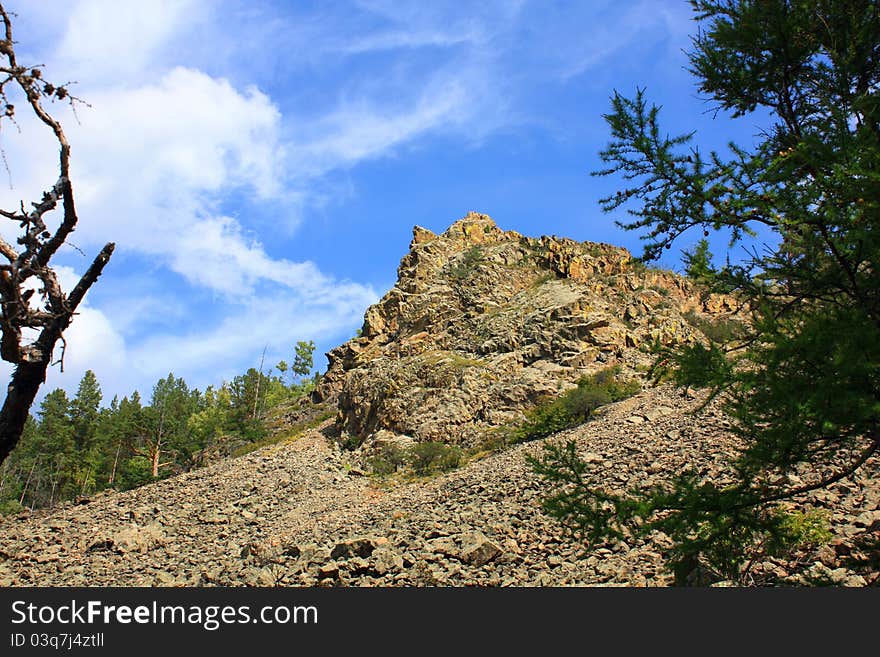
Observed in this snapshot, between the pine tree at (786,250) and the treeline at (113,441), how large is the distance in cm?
3862

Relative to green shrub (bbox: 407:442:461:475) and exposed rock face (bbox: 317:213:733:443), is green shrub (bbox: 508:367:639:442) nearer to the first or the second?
exposed rock face (bbox: 317:213:733:443)

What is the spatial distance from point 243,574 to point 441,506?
5.84 m

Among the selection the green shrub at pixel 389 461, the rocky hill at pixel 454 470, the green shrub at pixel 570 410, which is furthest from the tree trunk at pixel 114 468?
the green shrub at pixel 570 410

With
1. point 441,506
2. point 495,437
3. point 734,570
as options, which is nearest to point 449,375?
point 495,437

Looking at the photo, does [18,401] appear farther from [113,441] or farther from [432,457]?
[113,441]

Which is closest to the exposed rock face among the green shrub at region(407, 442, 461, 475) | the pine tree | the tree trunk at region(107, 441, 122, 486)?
the green shrub at region(407, 442, 461, 475)

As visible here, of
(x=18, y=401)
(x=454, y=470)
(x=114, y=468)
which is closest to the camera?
(x=18, y=401)

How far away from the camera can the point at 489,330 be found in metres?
35.0

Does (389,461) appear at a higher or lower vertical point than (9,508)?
lower

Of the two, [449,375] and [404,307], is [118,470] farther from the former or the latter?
[449,375]

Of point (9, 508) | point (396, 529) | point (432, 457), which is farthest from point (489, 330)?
point (9, 508)

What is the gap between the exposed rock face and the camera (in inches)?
1168

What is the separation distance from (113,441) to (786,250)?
68.3 metres

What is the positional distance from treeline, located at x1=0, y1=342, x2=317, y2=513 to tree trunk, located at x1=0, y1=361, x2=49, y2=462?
38.1 meters
